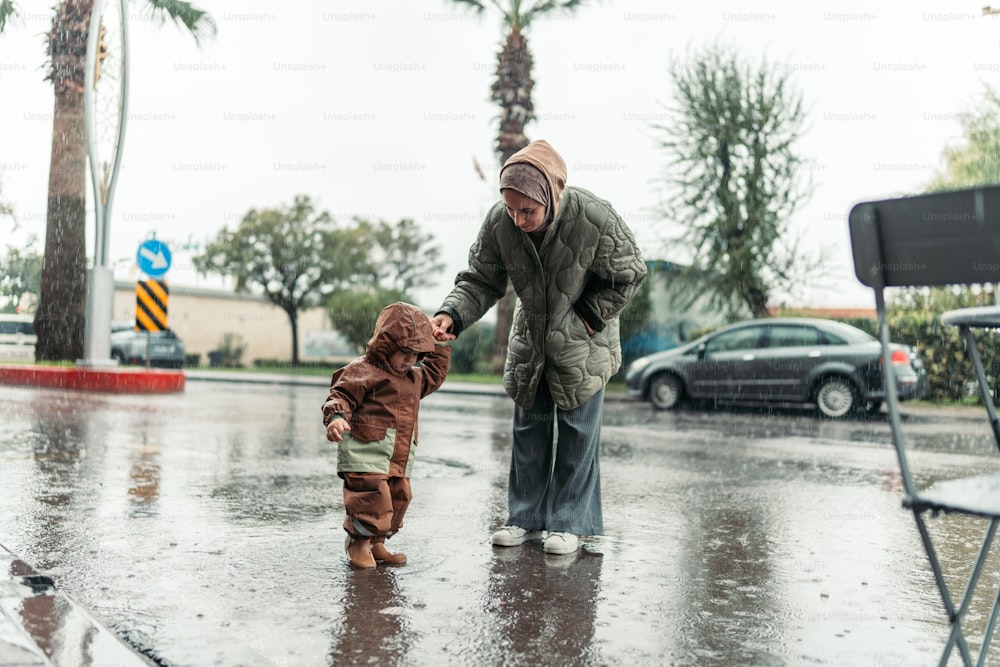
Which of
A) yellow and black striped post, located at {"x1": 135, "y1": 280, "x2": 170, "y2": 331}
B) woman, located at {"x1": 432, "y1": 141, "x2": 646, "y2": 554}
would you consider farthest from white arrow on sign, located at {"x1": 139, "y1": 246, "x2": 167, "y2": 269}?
woman, located at {"x1": 432, "y1": 141, "x2": 646, "y2": 554}

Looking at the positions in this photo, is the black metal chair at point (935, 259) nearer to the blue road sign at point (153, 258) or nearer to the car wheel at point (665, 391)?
the car wheel at point (665, 391)

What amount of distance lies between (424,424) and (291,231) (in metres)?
33.0

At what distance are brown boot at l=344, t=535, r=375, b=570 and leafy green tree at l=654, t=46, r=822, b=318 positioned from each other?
807 inches

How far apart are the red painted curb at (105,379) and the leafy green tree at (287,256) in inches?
1035

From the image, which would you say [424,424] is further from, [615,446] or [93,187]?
[93,187]

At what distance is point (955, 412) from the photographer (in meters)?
16.1

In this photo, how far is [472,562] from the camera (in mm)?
4039

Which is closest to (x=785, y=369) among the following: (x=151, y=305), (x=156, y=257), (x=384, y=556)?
(x=151, y=305)

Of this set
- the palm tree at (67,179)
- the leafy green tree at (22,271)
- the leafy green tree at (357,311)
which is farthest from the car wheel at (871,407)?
the leafy green tree at (357,311)

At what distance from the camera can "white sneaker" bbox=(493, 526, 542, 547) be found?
172 inches

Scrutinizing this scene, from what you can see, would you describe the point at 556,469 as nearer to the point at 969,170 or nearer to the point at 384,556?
the point at 384,556

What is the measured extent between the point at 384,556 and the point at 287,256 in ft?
130

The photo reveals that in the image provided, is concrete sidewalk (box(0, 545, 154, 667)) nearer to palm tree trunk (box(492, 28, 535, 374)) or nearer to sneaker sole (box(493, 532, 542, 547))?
sneaker sole (box(493, 532, 542, 547))

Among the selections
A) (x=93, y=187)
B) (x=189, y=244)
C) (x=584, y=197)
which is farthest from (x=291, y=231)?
(x=584, y=197)
